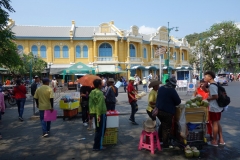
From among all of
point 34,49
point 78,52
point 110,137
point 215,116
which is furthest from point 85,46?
point 215,116

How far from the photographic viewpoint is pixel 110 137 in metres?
5.82

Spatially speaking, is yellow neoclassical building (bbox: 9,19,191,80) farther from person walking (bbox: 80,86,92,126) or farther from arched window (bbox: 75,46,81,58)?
person walking (bbox: 80,86,92,126)

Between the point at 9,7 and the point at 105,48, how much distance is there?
29.5 m

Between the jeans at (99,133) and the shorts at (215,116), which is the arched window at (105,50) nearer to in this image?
the jeans at (99,133)

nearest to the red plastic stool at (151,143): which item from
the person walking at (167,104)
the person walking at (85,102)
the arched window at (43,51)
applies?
the person walking at (167,104)

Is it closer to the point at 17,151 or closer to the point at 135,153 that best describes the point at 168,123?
the point at 135,153

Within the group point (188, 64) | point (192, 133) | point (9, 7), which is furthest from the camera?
point (188, 64)

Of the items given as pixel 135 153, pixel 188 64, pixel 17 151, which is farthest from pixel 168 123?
pixel 188 64

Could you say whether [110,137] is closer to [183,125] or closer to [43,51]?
[183,125]

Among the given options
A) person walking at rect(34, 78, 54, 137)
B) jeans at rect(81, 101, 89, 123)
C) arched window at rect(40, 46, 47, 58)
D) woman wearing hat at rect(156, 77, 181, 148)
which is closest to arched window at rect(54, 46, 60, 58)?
arched window at rect(40, 46, 47, 58)

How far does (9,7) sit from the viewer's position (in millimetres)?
6957

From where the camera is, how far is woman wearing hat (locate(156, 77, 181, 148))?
5.09 m

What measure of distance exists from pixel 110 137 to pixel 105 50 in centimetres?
3108

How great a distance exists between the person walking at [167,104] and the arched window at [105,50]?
31.3 m
